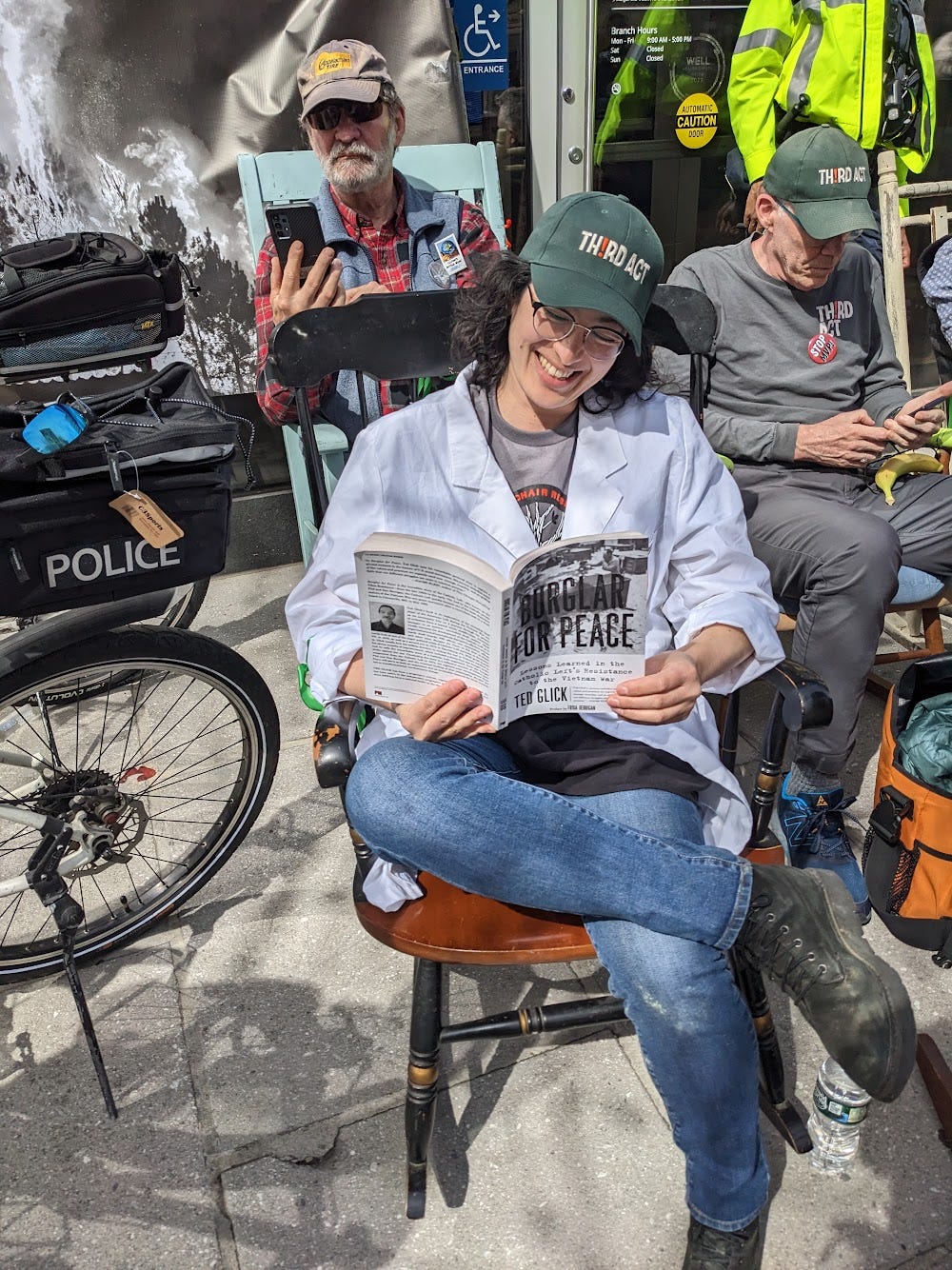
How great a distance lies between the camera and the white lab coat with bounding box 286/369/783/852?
5.73ft

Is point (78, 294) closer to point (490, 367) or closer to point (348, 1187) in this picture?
point (490, 367)

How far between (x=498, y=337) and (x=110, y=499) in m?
0.79

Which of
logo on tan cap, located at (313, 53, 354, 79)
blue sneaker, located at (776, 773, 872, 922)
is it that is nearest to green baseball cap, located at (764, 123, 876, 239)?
logo on tan cap, located at (313, 53, 354, 79)

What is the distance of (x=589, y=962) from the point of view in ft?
7.05

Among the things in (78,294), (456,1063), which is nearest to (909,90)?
(78,294)

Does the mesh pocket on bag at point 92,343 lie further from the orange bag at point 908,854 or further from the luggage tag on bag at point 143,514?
the orange bag at point 908,854

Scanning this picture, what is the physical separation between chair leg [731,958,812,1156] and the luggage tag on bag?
1.31 meters

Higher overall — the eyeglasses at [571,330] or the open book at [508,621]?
the eyeglasses at [571,330]

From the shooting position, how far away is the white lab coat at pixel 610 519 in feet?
5.73

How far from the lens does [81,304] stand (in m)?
2.42

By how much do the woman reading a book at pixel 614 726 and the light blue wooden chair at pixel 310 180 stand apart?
128 cm

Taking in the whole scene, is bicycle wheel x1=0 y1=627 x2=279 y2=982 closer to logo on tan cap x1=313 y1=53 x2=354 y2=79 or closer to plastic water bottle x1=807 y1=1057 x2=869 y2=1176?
plastic water bottle x1=807 y1=1057 x2=869 y2=1176

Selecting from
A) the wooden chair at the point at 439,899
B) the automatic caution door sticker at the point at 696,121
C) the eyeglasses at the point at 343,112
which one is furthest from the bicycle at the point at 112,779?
the automatic caution door sticker at the point at 696,121

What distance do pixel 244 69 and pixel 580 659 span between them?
2.91 metres
